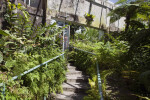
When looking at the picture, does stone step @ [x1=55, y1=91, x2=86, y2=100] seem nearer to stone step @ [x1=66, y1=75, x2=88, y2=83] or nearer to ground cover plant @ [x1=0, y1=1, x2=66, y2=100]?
ground cover plant @ [x1=0, y1=1, x2=66, y2=100]

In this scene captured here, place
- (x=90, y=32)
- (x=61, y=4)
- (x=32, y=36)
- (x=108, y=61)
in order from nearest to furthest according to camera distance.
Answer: (x=32, y=36) < (x=108, y=61) < (x=61, y=4) < (x=90, y=32)

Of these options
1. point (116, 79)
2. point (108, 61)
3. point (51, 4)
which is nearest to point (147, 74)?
point (116, 79)

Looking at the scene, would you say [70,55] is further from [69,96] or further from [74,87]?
[69,96]

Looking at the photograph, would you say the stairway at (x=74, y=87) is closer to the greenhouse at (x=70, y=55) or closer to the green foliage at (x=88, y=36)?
the greenhouse at (x=70, y=55)

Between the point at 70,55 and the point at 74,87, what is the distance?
2458mm

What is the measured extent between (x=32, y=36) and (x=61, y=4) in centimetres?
244

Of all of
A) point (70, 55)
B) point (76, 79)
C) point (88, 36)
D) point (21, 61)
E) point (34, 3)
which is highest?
point (34, 3)

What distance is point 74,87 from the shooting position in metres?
4.25

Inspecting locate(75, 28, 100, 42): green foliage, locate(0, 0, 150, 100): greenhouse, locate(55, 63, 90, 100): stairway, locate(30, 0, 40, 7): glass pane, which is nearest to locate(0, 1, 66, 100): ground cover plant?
locate(0, 0, 150, 100): greenhouse

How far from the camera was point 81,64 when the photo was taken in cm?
566

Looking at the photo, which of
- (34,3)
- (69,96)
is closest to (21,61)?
(69,96)

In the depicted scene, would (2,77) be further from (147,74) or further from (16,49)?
(147,74)

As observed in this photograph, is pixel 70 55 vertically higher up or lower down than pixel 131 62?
lower down

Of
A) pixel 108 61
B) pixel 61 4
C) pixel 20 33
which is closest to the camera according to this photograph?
pixel 20 33
